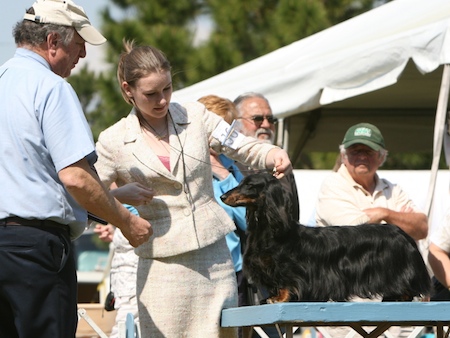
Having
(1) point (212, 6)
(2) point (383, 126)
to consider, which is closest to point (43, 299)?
(2) point (383, 126)

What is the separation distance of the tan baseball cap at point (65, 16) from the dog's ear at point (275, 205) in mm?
952

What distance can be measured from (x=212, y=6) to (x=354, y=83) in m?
11.0

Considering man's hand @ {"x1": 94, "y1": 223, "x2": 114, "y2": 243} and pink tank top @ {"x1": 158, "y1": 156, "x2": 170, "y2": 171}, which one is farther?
man's hand @ {"x1": 94, "y1": 223, "x2": 114, "y2": 243}

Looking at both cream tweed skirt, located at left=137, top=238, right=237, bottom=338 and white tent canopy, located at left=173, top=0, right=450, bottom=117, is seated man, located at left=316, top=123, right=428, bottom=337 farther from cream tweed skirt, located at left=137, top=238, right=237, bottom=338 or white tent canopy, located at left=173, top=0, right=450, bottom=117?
cream tweed skirt, located at left=137, top=238, right=237, bottom=338

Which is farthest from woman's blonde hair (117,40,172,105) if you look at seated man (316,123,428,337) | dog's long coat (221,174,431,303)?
seated man (316,123,428,337)

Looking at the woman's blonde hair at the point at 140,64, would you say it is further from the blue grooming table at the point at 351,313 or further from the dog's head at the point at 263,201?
the blue grooming table at the point at 351,313

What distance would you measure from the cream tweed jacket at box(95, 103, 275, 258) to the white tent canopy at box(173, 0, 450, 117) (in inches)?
94.9

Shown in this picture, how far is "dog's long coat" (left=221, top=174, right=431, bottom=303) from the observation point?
3.72m

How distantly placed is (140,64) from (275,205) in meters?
0.76

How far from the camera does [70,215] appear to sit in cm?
309

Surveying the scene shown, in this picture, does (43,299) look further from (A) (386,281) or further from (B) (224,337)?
(A) (386,281)

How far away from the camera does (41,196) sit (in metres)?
3.01

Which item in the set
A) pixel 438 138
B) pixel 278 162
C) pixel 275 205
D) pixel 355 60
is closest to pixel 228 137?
pixel 278 162

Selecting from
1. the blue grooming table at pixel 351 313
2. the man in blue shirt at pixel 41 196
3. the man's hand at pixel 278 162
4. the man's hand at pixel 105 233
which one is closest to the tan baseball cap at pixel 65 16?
the man in blue shirt at pixel 41 196
